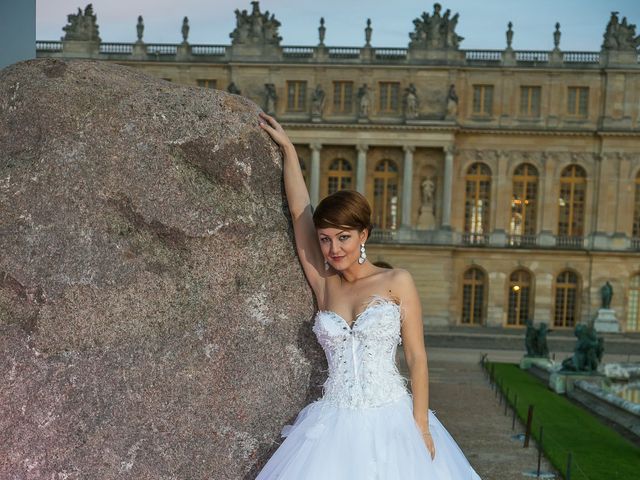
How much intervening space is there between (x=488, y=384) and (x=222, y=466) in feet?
56.5

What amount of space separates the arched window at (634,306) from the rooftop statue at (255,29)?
19.6 metres

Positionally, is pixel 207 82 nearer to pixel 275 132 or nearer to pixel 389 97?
→ pixel 389 97

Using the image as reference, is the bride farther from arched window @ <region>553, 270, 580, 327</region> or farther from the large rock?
arched window @ <region>553, 270, 580, 327</region>

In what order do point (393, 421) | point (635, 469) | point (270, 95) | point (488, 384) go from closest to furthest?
1. point (393, 421)
2. point (635, 469)
3. point (488, 384)
4. point (270, 95)

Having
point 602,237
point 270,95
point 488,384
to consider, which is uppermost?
point 270,95

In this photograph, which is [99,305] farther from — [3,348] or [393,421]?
[393,421]

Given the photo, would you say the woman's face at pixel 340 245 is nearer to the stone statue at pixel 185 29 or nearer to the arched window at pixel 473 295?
the arched window at pixel 473 295

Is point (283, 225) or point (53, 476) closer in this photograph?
point (53, 476)

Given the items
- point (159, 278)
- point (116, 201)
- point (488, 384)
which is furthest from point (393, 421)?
point (488, 384)

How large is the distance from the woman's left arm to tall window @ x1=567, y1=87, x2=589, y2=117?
41172mm

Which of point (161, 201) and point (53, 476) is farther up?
point (161, 201)

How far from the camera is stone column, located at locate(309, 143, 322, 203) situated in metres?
42.6

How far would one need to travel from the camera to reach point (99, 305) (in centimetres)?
408

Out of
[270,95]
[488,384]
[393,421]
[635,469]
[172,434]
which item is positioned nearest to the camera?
[393,421]
